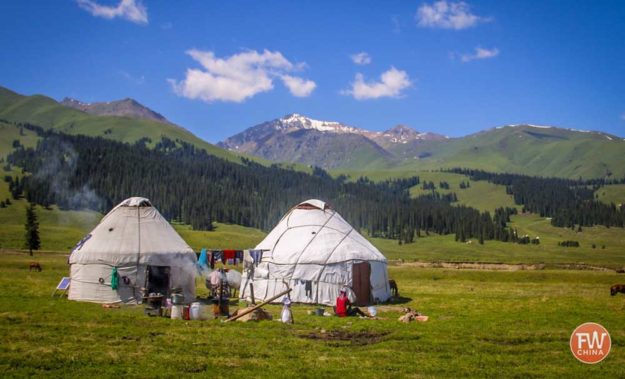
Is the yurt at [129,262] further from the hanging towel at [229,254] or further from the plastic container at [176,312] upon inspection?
the plastic container at [176,312]

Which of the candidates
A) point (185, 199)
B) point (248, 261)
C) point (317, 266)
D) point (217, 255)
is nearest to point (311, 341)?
point (317, 266)

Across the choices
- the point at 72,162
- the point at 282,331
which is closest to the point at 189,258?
the point at 282,331

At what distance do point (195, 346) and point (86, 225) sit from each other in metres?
101

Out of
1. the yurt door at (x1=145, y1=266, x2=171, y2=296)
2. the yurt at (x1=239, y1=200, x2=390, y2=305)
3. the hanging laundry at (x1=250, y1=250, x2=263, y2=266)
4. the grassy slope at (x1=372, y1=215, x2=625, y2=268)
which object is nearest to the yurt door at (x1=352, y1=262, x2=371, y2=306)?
the yurt at (x1=239, y1=200, x2=390, y2=305)

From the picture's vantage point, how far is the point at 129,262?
2652 centimetres

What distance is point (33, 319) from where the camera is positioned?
18.3 metres

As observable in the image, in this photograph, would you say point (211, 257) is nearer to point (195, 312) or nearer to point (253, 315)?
point (195, 312)

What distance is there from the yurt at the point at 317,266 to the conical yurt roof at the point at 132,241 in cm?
423

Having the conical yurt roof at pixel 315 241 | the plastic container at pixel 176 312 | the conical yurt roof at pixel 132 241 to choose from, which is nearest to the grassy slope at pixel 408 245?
the conical yurt roof at pixel 315 241

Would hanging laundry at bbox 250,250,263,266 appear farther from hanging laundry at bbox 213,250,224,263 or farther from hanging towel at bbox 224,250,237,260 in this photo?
hanging laundry at bbox 213,250,224,263

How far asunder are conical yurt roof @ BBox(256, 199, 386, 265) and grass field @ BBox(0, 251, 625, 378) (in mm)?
4494

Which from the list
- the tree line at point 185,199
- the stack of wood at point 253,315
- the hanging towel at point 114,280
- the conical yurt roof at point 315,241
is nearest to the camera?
the stack of wood at point 253,315

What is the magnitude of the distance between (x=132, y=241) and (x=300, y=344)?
1472 cm

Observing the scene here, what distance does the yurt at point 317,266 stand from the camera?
28.4 m
